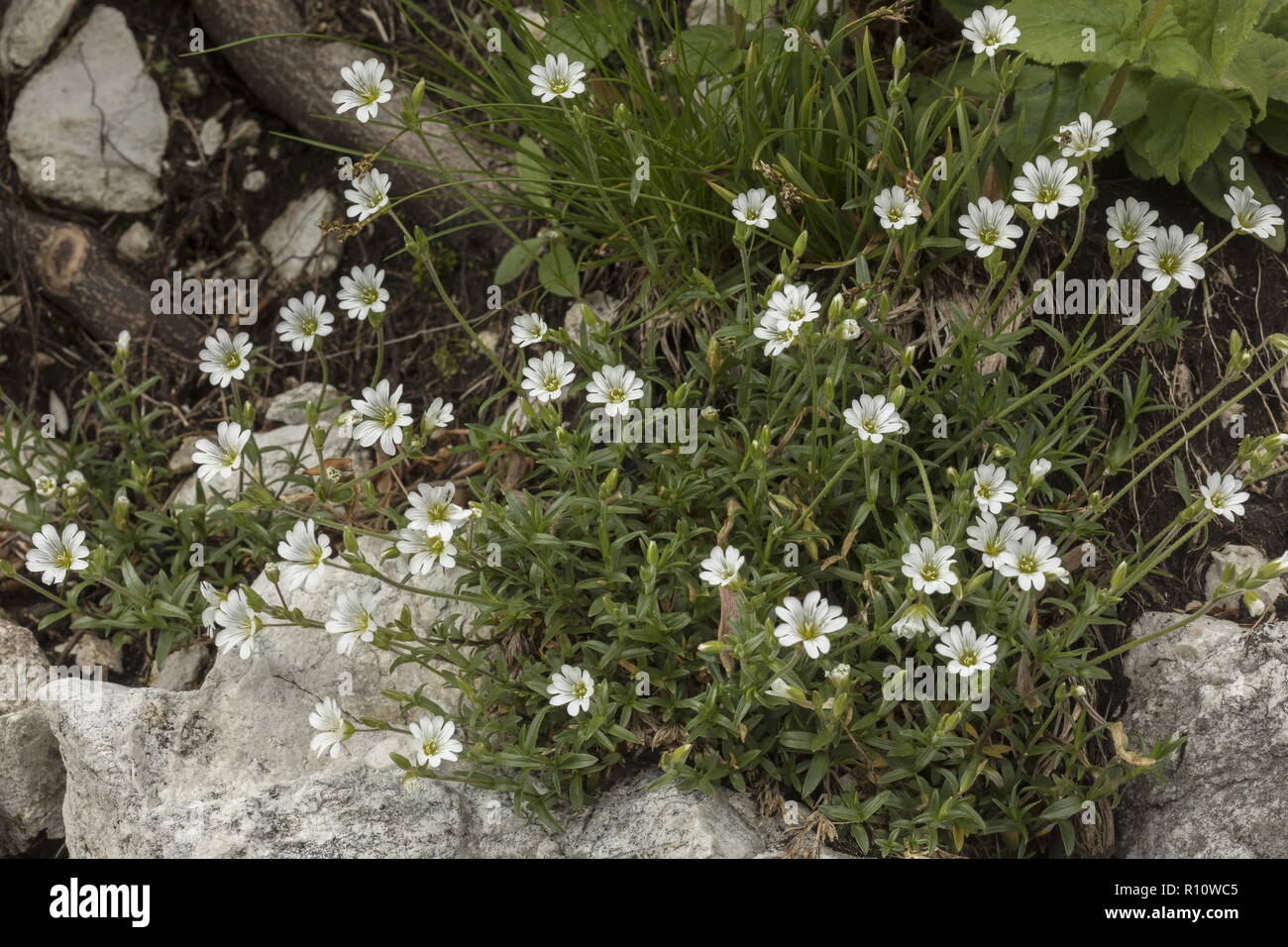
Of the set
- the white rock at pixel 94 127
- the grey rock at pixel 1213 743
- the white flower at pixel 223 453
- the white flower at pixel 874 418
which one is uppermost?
the white rock at pixel 94 127

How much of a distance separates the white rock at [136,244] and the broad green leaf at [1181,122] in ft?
12.3

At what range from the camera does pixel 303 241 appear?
4.61 metres

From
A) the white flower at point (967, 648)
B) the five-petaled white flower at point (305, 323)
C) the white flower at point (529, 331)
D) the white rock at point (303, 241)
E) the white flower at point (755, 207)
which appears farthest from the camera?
the white rock at point (303, 241)

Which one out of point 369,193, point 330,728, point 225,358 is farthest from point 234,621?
point 369,193

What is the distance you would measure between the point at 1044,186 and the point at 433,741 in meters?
2.19

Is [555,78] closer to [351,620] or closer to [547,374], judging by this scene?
[547,374]

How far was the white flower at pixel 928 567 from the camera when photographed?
270cm

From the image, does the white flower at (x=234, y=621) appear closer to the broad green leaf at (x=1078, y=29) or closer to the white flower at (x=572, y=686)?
the white flower at (x=572, y=686)

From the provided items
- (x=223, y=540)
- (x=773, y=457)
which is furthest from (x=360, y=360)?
(x=773, y=457)

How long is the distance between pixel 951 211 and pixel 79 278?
3.34m

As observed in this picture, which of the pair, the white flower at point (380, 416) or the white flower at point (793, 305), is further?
the white flower at point (380, 416)

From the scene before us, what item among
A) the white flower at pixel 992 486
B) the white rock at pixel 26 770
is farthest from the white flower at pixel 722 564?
the white rock at pixel 26 770

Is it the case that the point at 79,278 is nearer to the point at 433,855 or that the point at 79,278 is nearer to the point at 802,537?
the point at 433,855

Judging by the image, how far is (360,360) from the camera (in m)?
4.42
